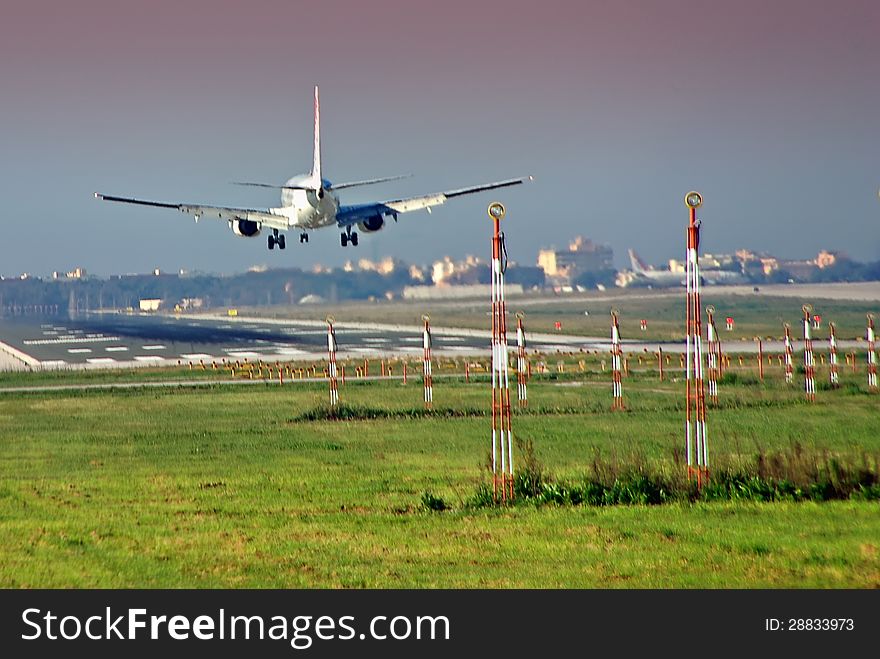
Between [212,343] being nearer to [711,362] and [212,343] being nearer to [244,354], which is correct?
[244,354]

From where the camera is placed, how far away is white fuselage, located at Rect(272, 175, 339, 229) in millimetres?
63094

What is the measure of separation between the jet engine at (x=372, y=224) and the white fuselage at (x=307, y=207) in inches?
97.5

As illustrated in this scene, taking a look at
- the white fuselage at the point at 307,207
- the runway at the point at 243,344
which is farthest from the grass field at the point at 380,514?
the runway at the point at 243,344

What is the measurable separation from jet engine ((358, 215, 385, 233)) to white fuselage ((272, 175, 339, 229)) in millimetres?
2476

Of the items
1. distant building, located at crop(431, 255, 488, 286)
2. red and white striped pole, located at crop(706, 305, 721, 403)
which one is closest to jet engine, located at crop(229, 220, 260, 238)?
red and white striped pole, located at crop(706, 305, 721, 403)

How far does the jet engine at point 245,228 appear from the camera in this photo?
222 feet

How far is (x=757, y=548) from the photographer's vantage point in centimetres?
1636

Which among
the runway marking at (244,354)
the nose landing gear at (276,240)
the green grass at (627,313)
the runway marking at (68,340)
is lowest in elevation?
the runway marking at (244,354)

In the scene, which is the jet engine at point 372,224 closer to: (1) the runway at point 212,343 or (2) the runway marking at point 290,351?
(1) the runway at point 212,343

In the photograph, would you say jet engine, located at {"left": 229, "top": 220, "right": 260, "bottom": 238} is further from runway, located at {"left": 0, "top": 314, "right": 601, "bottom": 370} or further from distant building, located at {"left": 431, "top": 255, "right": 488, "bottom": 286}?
distant building, located at {"left": 431, "top": 255, "right": 488, "bottom": 286}

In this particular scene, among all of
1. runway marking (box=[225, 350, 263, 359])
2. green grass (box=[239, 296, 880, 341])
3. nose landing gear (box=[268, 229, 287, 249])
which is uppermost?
nose landing gear (box=[268, 229, 287, 249])

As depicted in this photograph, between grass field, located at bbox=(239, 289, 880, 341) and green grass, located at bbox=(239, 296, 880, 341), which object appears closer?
green grass, located at bbox=(239, 296, 880, 341)

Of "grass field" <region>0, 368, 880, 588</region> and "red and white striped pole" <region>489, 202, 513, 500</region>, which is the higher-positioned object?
"red and white striped pole" <region>489, 202, 513, 500</region>
